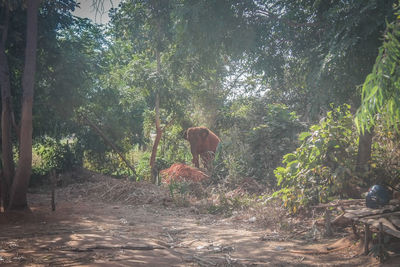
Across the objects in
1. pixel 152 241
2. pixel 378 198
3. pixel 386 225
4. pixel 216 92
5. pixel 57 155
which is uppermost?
pixel 216 92

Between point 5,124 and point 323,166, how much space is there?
21.3ft

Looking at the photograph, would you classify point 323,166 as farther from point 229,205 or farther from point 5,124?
point 5,124

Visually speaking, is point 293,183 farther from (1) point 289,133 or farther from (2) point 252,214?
(1) point 289,133

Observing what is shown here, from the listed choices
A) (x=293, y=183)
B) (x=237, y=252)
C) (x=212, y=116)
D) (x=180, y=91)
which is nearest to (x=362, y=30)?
(x=293, y=183)

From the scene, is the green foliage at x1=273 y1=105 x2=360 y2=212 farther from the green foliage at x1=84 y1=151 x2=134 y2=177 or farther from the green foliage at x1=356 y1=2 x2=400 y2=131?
the green foliage at x1=84 y1=151 x2=134 y2=177

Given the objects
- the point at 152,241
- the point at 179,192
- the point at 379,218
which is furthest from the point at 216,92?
the point at 379,218

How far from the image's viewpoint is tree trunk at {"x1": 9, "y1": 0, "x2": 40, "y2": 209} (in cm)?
672

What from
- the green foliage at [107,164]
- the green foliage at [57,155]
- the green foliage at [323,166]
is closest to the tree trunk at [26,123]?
the green foliage at [323,166]

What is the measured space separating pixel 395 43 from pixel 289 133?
6405 mm

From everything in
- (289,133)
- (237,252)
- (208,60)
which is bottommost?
(237,252)

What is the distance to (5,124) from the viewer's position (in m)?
6.89

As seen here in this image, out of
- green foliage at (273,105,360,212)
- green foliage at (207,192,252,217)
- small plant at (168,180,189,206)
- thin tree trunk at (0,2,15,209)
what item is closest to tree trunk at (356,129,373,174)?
green foliage at (273,105,360,212)

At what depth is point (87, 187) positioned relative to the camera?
10586 millimetres

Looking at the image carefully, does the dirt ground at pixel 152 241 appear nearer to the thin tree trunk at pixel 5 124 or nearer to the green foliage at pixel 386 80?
the thin tree trunk at pixel 5 124
